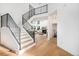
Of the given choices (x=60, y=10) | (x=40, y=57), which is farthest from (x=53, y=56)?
(x=60, y=10)

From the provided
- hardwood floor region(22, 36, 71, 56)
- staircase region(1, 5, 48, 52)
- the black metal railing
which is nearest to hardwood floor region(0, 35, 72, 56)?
hardwood floor region(22, 36, 71, 56)

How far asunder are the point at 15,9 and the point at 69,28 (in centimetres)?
99

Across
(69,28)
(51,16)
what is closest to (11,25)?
(51,16)

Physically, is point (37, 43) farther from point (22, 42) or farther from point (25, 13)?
point (25, 13)

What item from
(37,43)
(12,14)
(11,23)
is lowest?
(37,43)

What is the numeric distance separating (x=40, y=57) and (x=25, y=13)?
2.72 feet

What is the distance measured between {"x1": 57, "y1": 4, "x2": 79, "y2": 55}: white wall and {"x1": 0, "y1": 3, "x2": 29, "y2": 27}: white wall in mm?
638

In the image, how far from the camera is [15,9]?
1.87 m

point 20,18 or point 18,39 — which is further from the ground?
point 20,18

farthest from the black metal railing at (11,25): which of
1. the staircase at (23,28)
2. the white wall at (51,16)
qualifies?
the white wall at (51,16)

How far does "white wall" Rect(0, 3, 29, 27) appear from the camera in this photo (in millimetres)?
1876

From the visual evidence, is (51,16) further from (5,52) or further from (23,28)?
(5,52)

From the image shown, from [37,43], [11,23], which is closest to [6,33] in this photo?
[11,23]

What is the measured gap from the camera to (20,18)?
6.20 ft
